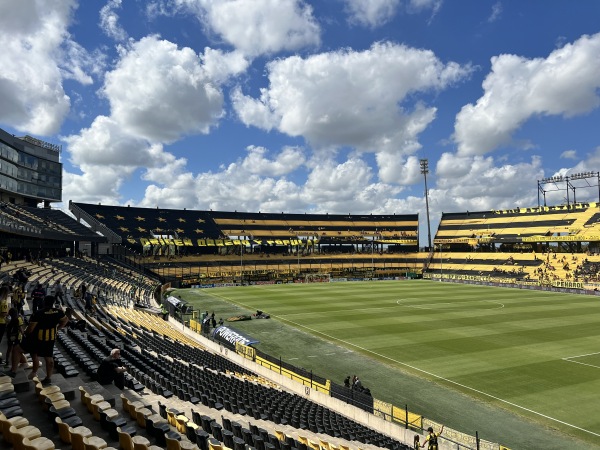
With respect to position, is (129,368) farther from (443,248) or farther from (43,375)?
(443,248)

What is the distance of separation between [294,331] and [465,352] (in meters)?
14.9

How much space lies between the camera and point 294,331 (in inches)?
1540

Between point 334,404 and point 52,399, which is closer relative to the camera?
point 52,399

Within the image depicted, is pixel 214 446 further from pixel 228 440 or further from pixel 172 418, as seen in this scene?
pixel 172 418

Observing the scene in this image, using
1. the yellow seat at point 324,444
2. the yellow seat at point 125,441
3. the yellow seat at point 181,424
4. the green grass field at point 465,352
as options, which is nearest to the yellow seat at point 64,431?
the yellow seat at point 125,441

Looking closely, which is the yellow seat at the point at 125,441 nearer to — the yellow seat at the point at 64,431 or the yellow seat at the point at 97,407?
the yellow seat at the point at 64,431

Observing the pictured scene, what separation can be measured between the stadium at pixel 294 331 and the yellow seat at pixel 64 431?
0.08 feet

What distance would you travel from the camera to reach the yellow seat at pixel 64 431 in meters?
6.96

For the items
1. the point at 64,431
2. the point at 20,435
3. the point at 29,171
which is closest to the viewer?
the point at 20,435

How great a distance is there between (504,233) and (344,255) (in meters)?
37.4

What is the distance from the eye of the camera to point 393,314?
155ft

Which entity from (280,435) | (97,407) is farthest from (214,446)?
(280,435)

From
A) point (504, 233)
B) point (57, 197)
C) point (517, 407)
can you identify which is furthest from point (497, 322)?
point (57, 197)

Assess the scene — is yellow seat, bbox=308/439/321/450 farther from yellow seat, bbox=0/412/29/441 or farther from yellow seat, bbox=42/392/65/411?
yellow seat, bbox=0/412/29/441
